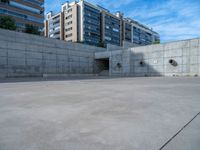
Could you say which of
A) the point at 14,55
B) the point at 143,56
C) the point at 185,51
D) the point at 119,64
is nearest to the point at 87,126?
the point at 14,55

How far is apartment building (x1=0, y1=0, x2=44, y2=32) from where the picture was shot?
3759 cm

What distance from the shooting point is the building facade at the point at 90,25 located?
56.5 m

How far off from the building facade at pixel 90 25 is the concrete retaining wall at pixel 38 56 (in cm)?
2579

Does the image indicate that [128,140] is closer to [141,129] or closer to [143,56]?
[141,129]

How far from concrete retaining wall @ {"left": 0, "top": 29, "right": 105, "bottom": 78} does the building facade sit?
25.8 m

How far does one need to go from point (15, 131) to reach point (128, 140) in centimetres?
151

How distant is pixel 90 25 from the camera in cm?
5856

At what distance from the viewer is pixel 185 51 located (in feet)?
58.1

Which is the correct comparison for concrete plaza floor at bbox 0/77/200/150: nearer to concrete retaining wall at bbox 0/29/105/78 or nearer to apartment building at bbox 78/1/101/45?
concrete retaining wall at bbox 0/29/105/78

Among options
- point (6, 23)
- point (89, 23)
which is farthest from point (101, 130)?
point (89, 23)

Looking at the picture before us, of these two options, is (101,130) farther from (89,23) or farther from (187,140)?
(89,23)

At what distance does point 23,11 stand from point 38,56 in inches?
1158

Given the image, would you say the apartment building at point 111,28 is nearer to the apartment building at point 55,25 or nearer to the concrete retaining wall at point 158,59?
the apartment building at point 55,25

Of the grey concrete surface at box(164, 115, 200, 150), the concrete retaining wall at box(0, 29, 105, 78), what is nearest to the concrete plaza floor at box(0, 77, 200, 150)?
the grey concrete surface at box(164, 115, 200, 150)
